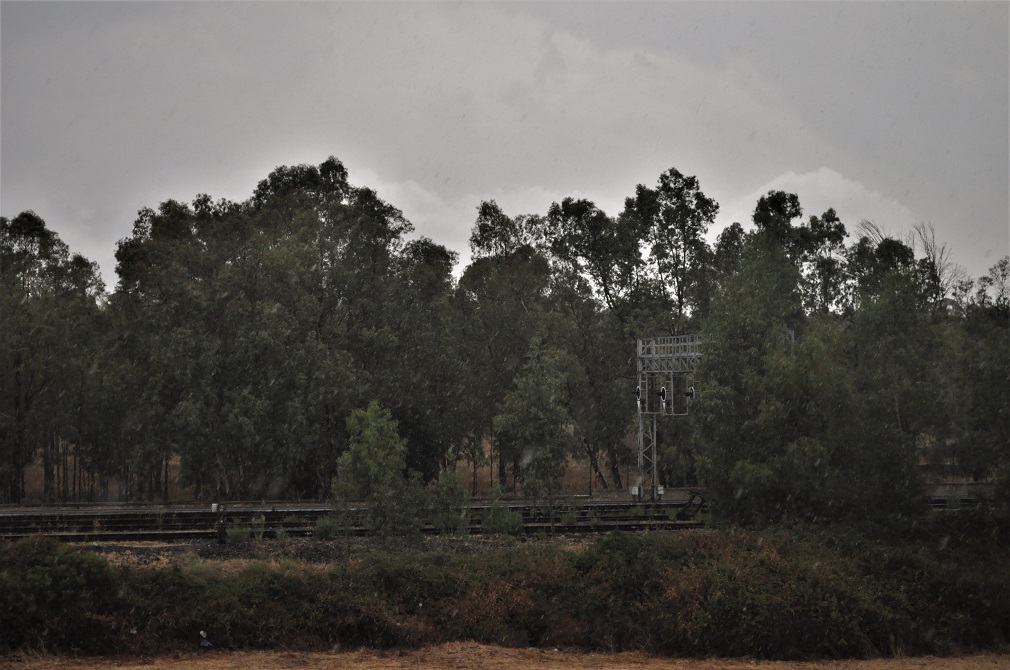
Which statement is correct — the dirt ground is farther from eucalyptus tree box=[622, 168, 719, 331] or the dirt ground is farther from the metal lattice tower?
eucalyptus tree box=[622, 168, 719, 331]

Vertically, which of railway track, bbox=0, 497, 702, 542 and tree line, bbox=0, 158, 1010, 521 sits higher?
tree line, bbox=0, 158, 1010, 521

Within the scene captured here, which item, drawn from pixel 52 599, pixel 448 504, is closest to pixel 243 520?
pixel 448 504

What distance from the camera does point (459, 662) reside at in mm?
16219

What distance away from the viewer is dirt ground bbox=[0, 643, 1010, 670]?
621 inches

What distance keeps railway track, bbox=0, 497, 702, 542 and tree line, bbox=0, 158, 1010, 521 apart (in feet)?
5.48

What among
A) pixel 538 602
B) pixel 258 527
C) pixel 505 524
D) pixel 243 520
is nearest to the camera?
pixel 538 602

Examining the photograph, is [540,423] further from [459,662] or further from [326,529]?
[459,662]

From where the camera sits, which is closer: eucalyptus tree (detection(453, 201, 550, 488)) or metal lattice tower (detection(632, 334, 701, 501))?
metal lattice tower (detection(632, 334, 701, 501))

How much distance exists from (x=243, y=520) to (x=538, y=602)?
11.4 m

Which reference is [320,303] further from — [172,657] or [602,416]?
[172,657]

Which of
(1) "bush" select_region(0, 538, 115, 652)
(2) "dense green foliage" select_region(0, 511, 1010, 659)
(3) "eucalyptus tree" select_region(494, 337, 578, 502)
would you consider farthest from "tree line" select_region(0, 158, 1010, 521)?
(1) "bush" select_region(0, 538, 115, 652)

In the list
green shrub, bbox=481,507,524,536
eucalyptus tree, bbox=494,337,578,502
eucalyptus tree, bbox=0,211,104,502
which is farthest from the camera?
eucalyptus tree, bbox=0,211,104,502

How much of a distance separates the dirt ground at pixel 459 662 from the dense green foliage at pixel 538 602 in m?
0.49

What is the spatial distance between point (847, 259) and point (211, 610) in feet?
186
